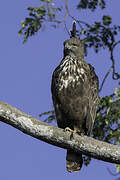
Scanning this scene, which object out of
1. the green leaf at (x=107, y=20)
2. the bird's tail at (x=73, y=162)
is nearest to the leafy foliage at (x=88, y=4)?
the green leaf at (x=107, y=20)

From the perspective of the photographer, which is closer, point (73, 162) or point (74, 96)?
point (73, 162)

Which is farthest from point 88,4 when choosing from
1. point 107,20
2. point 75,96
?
point 75,96

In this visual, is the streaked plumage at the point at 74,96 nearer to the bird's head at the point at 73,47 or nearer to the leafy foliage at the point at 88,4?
the bird's head at the point at 73,47

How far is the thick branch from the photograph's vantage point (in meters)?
3.59

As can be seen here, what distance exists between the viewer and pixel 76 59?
17.4 ft

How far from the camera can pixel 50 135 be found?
3650 millimetres

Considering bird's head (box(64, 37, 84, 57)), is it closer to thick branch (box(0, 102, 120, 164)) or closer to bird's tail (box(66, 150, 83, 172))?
bird's tail (box(66, 150, 83, 172))

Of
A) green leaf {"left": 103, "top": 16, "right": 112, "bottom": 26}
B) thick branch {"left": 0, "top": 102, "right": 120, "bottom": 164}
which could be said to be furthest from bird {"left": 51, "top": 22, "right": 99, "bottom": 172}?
green leaf {"left": 103, "top": 16, "right": 112, "bottom": 26}

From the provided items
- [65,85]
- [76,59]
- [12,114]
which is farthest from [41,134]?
[76,59]

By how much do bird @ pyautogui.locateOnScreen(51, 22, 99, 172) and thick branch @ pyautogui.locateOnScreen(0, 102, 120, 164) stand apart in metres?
1.11

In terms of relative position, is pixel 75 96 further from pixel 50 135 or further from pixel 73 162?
pixel 50 135

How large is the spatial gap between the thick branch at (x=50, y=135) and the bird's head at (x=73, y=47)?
6.27ft

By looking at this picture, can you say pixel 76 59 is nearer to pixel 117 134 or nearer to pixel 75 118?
pixel 75 118

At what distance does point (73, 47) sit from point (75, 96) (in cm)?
81
